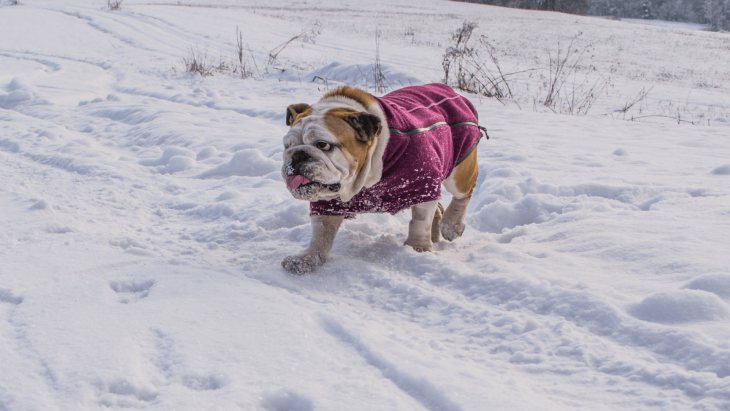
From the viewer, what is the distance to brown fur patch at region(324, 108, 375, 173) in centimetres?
251

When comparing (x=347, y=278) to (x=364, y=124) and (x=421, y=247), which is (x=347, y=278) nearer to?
(x=421, y=247)

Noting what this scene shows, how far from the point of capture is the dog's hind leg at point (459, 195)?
3.41 m

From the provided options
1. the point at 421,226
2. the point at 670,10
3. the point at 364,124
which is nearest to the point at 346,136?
the point at 364,124

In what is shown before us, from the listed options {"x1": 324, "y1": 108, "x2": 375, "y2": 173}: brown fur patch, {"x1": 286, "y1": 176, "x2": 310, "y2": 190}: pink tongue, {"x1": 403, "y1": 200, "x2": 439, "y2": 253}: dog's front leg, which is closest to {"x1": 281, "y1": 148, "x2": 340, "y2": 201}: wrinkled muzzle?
{"x1": 286, "y1": 176, "x2": 310, "y2": 190}: pink tongue

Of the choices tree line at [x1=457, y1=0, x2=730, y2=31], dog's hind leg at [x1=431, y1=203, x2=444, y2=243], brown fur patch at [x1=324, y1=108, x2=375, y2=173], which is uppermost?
tree line at [x1=457, y1=0, x2=730, y2=31]

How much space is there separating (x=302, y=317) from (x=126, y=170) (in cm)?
306

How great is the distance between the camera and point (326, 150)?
2.49m

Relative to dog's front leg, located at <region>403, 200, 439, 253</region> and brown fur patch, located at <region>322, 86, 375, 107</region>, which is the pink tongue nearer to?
brown fur patch, located at <region>322, 86, 375, 107</region>

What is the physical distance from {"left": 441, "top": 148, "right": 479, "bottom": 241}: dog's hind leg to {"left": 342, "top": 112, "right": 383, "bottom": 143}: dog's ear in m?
0.98

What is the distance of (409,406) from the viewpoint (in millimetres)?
1665

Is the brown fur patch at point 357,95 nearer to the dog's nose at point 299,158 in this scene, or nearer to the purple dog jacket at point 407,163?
the purple dog jacket at point 407,163

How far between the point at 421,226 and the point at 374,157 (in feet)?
1.88

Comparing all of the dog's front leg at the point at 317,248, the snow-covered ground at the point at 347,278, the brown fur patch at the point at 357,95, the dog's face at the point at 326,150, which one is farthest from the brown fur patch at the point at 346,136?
the snow-covered ground at the point at 347,278

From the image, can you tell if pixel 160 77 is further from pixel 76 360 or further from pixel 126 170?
pixel 76 360
